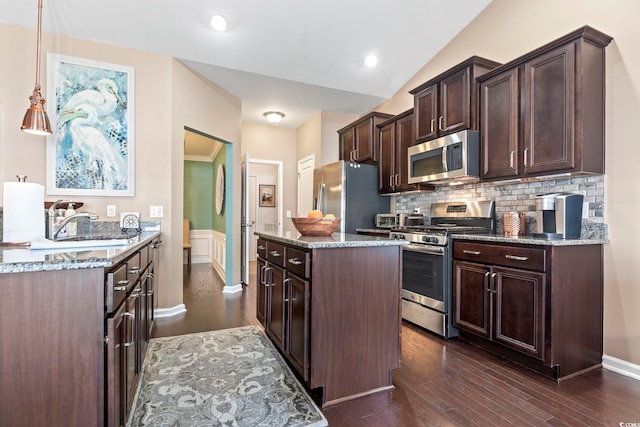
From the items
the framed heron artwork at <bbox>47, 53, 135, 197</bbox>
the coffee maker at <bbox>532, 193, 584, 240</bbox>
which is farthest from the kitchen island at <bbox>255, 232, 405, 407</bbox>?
→ the framed heron artwork at <bbox>47, 53, 135, 197</bbox>

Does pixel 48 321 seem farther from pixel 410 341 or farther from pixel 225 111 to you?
pixel 225 111

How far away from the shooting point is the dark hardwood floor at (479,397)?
170 cm

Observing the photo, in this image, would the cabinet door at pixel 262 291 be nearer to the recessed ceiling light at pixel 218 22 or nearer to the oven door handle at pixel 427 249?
the oven door handle at pixel 427 249

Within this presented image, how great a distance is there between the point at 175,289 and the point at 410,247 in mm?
2620

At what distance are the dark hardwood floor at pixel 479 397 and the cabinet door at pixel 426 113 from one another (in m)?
2.15

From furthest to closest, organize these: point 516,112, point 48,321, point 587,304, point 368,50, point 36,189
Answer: point 368,50
point 516,112
point 587,304
point 36,189
point 48,321

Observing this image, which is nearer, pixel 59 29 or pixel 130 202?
pixel 59 29

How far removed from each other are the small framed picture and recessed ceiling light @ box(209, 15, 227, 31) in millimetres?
5006

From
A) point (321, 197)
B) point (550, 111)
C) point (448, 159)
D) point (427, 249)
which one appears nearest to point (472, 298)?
point (427, 249)

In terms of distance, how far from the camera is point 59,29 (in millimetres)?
3029

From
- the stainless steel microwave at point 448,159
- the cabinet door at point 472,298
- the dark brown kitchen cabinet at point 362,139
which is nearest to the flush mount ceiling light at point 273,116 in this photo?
the dark brown kitchen cabinet at point 362,139

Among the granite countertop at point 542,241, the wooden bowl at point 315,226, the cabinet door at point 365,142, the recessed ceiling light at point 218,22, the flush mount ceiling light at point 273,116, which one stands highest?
the recessed ceiling light at point 218,22

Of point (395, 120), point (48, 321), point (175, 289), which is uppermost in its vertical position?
point (395, 120)

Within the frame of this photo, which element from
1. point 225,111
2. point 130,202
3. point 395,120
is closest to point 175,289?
point 130,202
